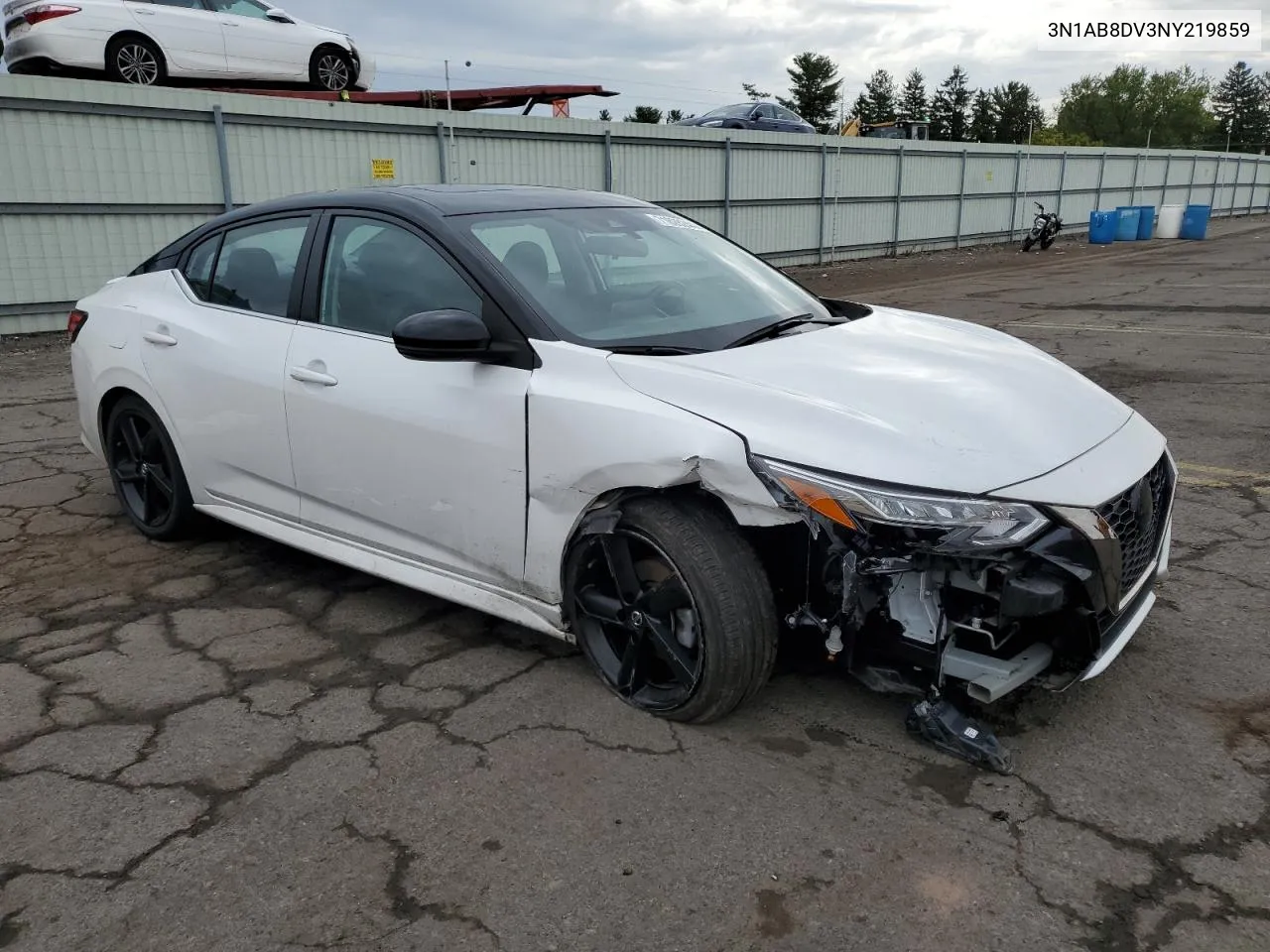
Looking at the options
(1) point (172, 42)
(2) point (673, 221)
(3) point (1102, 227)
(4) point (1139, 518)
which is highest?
(1) point (172, 42)

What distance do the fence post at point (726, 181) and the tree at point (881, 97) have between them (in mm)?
88486

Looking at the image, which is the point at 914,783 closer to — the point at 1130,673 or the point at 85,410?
the point at 1130,673

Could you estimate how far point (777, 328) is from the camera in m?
3.48

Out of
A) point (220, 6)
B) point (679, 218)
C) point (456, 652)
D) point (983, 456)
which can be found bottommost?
point (456, 652)

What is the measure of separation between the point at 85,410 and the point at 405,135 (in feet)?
34.6

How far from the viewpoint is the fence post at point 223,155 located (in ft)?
40.7

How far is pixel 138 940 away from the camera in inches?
87.0

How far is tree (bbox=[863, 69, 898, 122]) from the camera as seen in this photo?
102 meters

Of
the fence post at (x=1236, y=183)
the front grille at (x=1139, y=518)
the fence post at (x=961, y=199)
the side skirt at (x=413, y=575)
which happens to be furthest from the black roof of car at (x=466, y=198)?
the fence post at (x=1236, y=183)

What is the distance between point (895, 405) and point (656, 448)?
0.68 m

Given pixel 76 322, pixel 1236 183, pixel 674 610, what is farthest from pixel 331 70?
pixel 1236 183

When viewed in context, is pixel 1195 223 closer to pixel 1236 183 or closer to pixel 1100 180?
pixel 1100 180

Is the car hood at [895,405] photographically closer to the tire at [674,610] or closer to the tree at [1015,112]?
the tire at [674,610]

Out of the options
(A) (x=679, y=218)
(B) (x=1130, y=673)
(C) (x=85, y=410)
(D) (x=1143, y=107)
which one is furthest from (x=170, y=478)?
(D) (x=1143, y=107)
